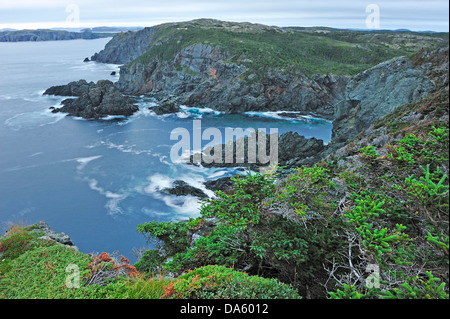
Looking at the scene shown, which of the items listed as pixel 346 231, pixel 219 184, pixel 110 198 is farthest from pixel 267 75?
pixel 346 231

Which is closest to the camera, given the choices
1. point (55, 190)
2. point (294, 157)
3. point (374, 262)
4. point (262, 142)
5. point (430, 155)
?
point (374, 262)

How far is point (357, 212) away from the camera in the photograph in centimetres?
734

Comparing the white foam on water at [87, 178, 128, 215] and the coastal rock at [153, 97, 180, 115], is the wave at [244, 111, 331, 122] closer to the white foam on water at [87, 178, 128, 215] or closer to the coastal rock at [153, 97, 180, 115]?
the coastal rock at [153, 97, 180, 115]

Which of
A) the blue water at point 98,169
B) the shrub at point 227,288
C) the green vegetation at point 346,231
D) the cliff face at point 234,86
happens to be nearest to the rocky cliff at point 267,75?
the cliff face at point 234,86

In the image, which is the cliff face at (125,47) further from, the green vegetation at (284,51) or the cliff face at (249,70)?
the cliff face at (249,70)

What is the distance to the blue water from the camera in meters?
28.7

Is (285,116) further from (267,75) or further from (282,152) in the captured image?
(282,152)

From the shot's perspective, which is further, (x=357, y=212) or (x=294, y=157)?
(x=294, y=157)

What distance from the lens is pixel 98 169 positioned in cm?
3994

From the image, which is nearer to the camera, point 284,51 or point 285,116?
point 285,116
